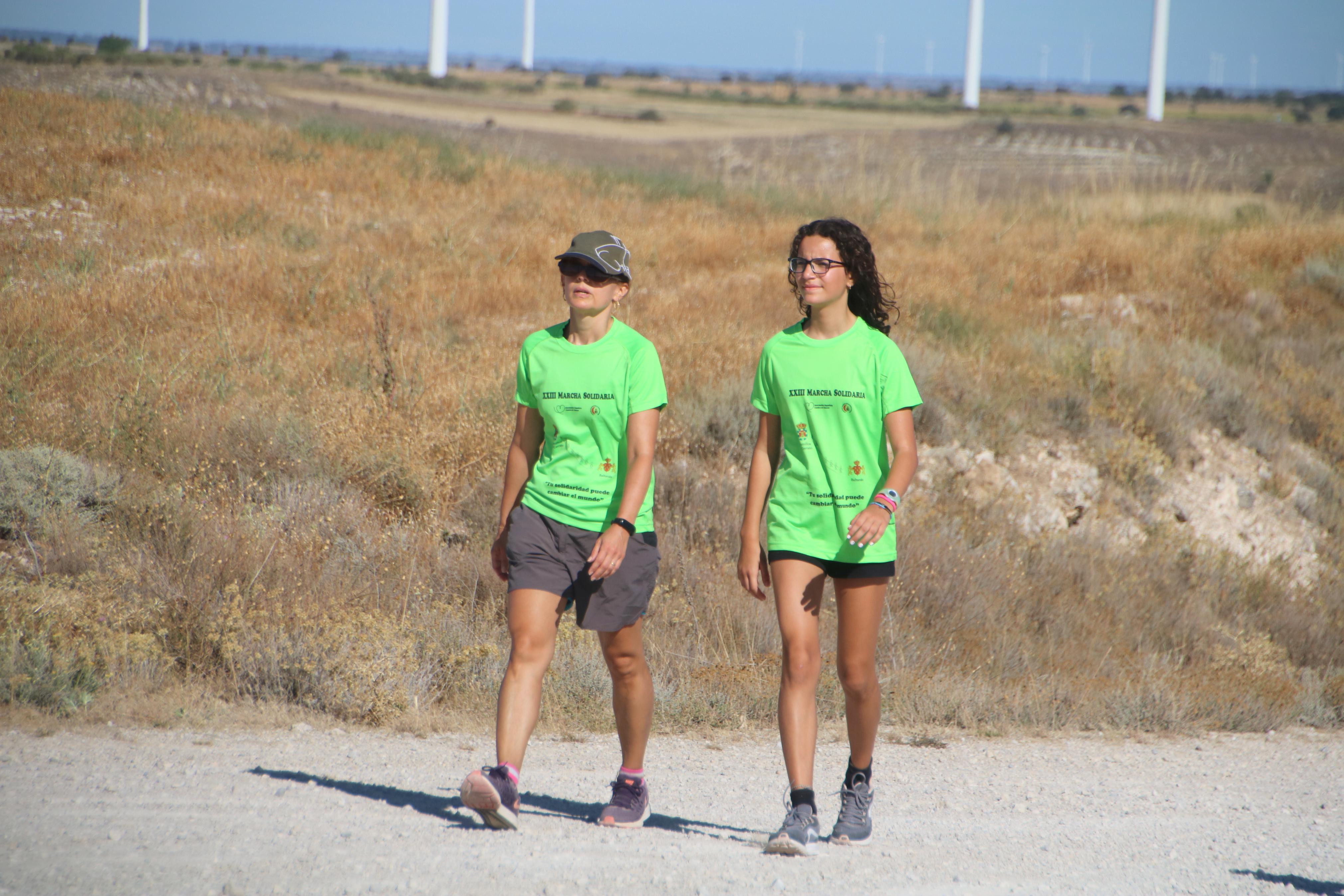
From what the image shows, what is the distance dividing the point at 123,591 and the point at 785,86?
139132 mm

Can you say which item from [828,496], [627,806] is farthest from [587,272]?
[627,806]

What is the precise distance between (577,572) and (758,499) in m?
0.68

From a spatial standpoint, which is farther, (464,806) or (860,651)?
(464,806)

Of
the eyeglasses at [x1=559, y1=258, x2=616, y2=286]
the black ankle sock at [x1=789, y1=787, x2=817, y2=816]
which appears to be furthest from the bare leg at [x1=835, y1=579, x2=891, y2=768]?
the eyeglasses at [x1=559, y1=258, x2=616, y2=286]

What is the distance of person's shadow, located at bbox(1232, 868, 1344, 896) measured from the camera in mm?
3736

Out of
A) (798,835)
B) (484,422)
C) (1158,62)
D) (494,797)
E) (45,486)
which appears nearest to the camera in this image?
(494,797)

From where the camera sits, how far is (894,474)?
3576mm

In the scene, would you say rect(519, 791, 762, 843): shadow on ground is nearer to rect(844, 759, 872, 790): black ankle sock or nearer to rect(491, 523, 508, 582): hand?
rect(844, 759, 872, 790): black ankle sock

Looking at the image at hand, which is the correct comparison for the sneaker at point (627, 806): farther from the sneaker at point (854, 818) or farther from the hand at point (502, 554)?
the hand at point (502, 554)

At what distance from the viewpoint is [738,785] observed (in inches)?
181

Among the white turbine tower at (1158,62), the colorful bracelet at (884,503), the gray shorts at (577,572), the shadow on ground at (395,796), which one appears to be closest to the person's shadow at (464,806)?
the shadow on ground at (395,796)

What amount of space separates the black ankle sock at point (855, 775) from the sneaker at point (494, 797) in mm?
1150

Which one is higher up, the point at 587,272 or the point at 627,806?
the point at 587,272

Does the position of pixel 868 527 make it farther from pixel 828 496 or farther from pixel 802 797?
pixel 802 797
